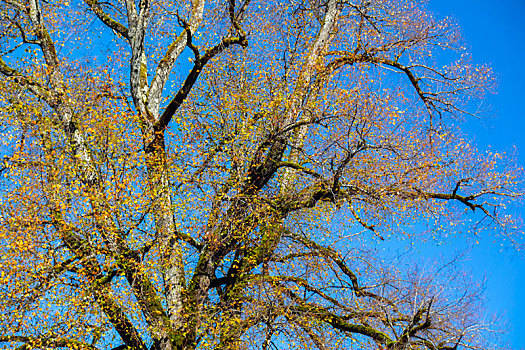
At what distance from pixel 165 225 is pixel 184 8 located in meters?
9.15

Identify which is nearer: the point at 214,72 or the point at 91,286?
the point at 91,286

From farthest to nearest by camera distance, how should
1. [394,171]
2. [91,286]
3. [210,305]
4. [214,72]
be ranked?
[214,72] → [394,171] → [210,305] → [91,286]

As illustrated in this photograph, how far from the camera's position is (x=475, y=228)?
14.6 m

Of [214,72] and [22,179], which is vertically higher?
[214,72]

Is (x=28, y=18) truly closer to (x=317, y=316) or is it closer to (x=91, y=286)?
(x=91, y=286)

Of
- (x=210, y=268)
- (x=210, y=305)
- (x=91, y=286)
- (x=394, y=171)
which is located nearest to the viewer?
(x=91, y=286)

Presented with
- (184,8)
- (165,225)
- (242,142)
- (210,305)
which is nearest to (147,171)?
(165,225)

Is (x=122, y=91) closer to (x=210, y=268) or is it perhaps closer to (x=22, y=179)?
(x=22, y=179)

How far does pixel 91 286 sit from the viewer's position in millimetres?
10984

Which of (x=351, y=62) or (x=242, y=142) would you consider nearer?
(x=242, y=142)

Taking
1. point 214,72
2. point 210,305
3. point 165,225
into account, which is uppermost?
point 214,72

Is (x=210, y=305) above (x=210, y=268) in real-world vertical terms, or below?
below

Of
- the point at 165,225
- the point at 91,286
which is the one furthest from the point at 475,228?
the point at 91,286

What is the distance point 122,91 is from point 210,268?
6.50 metres
